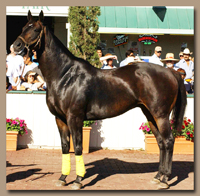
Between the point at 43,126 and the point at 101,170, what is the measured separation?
252cm

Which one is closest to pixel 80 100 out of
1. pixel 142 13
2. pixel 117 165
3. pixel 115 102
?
pixel 115 102

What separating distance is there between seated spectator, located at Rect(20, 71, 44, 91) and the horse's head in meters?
3.68

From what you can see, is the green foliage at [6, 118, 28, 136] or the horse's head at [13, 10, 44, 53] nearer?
the horse's head at [13, 10, 44, 53]

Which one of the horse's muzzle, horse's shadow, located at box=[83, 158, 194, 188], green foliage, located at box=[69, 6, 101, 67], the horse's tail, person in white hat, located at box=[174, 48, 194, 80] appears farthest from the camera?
person in white hat, located at box=[174, 48, 194, 80]

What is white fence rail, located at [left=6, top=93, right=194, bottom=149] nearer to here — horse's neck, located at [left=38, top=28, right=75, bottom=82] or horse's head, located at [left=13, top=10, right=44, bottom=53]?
horse's neck, located at [left=38, top=28, right=75, bottom=82]

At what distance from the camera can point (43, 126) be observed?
340 inches

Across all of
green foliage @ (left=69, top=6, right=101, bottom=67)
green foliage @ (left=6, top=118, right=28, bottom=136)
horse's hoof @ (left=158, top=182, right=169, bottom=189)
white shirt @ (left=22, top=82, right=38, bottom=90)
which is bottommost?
horse's hoof @ (left=158, top=182, right=169, bottom=189)

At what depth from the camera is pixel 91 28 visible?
936 cm

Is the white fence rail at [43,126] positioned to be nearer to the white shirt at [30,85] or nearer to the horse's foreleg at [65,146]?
the white shirt at [30,85]

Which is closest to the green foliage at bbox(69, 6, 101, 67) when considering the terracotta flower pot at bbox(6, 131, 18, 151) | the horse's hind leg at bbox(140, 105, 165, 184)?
the terracotta flower pot at bbox(6, 131, 18, 151)

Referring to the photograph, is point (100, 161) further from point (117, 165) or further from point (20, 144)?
point (20, 144)

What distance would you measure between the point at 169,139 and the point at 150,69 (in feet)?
4.16

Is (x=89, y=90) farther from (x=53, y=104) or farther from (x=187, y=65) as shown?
(x=187, y=65)

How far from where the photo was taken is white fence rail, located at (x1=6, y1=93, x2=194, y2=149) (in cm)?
862
